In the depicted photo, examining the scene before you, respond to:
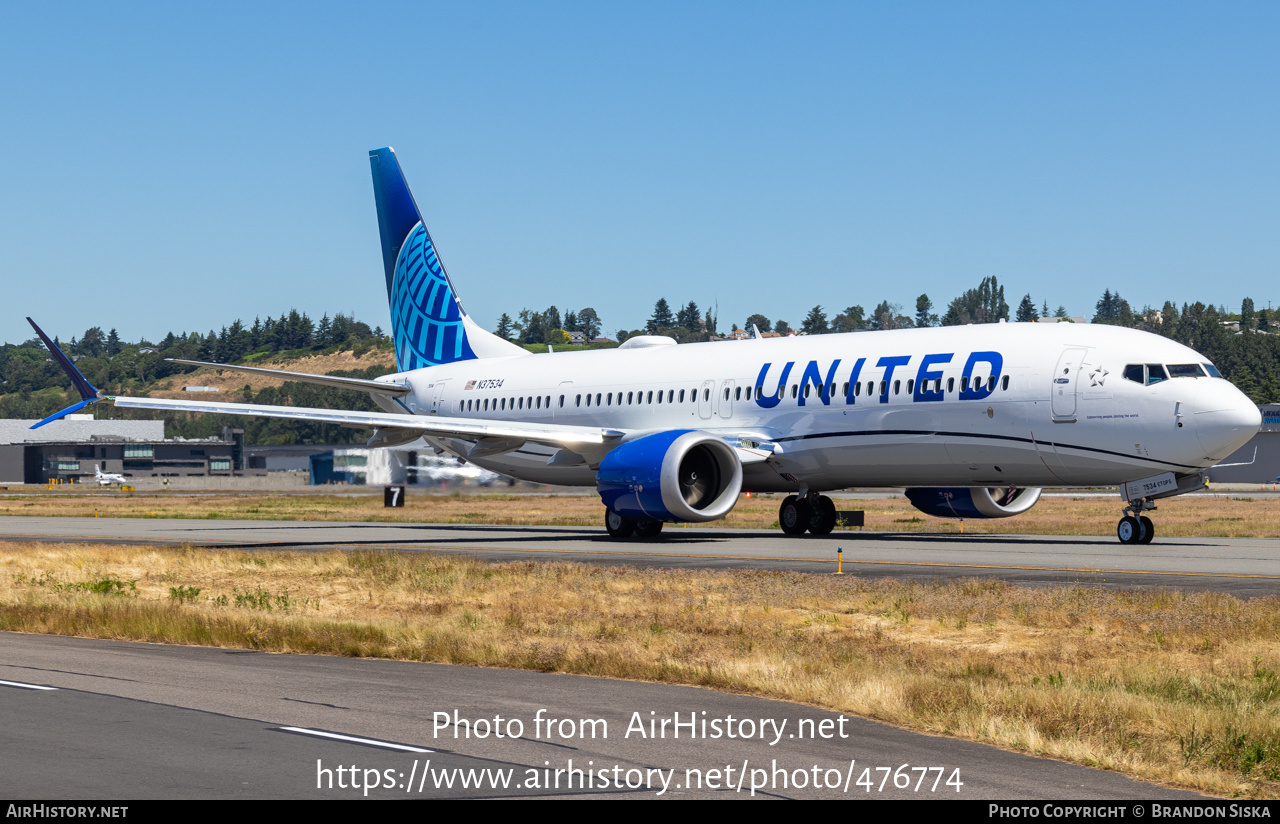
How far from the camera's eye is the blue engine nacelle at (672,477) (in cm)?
3228

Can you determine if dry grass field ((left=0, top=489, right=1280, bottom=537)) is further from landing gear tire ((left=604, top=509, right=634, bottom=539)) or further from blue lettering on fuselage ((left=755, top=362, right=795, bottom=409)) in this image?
landing gear tire ((left=604, top=509, right=634, bottom=539))

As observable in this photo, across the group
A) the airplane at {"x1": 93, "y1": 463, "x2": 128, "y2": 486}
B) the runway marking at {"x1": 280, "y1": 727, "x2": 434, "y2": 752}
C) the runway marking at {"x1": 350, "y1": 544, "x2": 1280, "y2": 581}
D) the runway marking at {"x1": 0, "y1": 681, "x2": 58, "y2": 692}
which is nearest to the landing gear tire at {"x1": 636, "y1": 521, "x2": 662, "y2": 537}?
the runway marking at {"x1": 350, "y1": 544, "x2": 1280, "y2": 581}

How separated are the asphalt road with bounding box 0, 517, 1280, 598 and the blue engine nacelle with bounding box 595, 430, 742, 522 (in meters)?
0.87

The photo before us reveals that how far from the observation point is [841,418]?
3259 centimetres

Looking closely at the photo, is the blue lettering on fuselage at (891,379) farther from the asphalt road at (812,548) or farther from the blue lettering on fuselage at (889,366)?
the asphalt road at (812,548)

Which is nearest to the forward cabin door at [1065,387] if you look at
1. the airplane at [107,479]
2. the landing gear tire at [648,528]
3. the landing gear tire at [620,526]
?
the landing gear tire at [648,528]

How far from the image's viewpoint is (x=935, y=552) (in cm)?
2817

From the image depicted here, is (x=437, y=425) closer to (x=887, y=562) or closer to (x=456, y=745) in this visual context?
(x=887, y=562)

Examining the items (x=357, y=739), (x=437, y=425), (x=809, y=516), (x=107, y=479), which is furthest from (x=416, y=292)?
(x=107, y=479)

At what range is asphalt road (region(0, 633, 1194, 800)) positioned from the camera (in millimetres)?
8398

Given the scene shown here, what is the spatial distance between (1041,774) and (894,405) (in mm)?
22810

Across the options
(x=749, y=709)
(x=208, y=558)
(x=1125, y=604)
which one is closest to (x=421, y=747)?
(x=749, y=709)

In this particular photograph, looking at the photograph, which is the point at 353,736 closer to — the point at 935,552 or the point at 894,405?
the point at 935,552

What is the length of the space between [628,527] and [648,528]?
0.56m
